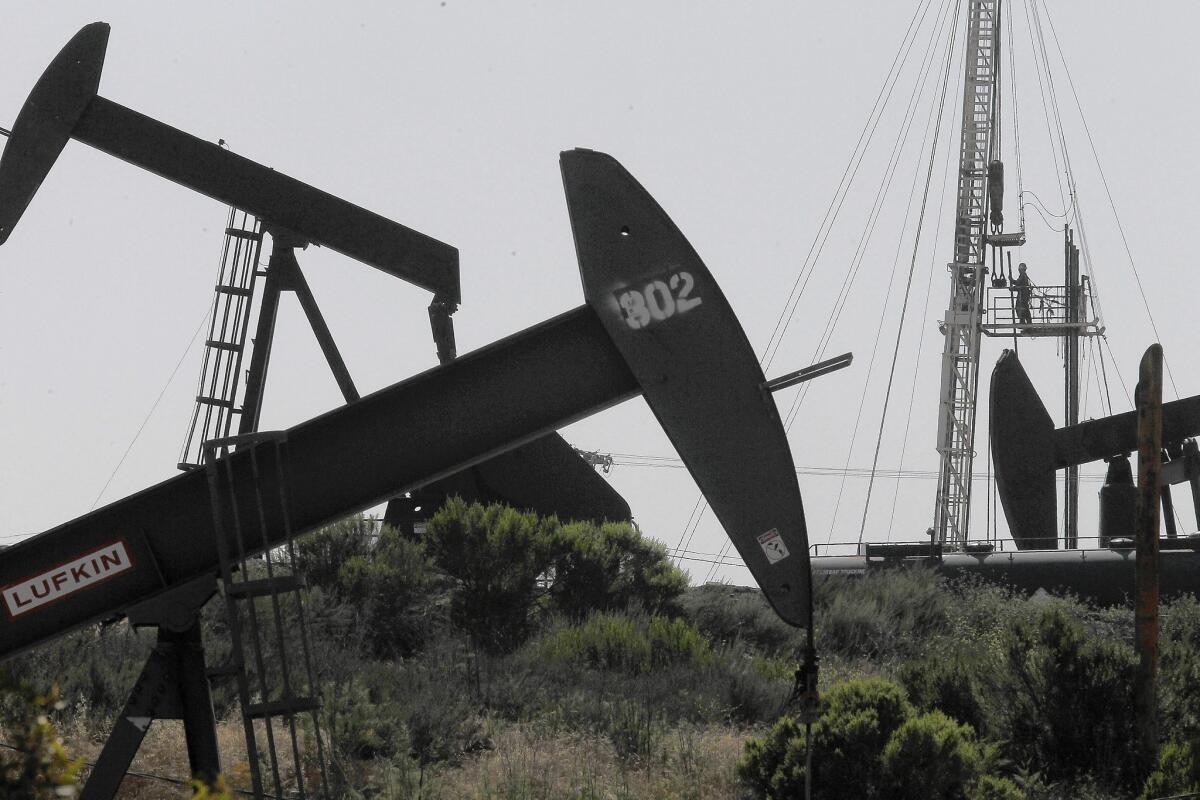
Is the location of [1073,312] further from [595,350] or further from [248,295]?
[595,350]

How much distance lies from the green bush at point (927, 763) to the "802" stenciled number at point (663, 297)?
2933 millimetres

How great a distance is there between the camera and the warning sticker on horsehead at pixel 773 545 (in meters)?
5.12

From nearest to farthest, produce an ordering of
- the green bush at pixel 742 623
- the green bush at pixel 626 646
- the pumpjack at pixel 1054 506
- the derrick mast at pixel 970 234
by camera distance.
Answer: the green bush at pixel 626 646, the green bush at pixel 742 623, the pumpjack at pixel 1054 506, the derrick mast at pixel 970 234

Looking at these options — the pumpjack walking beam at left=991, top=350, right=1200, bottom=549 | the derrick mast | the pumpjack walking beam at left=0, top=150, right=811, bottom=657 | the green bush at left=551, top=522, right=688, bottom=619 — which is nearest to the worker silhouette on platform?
the derrick mast

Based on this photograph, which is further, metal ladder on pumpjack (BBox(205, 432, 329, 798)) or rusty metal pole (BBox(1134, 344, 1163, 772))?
rusty metal pole (BBox(1134, 344, 1163, 772))

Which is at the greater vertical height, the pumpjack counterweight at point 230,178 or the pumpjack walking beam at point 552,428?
the pumpjack counterweight at point 230,178

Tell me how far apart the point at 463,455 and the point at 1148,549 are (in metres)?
4.43

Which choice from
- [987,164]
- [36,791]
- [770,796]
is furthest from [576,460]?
[987,164]

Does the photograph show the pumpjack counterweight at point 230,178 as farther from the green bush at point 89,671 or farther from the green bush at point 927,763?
the green bush at point 927,763

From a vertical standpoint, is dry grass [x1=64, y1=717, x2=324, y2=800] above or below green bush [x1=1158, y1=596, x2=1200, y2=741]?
below

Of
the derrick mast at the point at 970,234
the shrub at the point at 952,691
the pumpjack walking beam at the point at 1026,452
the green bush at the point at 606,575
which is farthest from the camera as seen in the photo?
the derrick mast at the point at 970,234

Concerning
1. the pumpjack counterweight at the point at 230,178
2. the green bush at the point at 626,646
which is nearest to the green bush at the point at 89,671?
the green bush at the point at 626,646

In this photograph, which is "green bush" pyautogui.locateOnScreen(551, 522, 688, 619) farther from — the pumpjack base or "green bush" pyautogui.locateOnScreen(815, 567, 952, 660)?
the pumpjack base

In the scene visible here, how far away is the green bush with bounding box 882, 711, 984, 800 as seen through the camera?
22.9 ft
